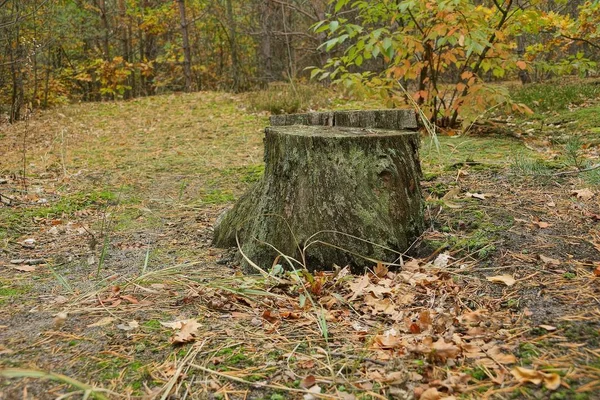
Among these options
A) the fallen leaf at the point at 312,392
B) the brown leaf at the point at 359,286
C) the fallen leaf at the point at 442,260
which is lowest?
the fallen leaf at the point at 312,392

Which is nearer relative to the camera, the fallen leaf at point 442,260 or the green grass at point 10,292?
the green grass at point 10,292

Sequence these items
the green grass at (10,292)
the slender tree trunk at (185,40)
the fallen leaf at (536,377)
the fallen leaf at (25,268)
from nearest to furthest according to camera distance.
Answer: the fallen leaf at (536,377), the green grass at (10,292), the fallen leaf at (25,268), the slender tree trunk at (185,40)

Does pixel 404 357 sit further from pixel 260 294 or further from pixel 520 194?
pixel 520 194

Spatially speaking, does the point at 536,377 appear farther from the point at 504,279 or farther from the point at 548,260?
the point at 548,260

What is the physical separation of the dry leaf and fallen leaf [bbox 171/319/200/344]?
4.08 ft

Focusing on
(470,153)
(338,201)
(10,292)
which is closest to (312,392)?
(338,201)

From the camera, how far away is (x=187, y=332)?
172 centimetres

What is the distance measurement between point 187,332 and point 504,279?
4.29ft

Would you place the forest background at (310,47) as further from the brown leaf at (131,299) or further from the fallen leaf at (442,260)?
the brown leaf at (131,299)

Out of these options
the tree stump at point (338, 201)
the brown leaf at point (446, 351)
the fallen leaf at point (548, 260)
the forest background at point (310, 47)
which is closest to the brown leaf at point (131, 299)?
the tree stump at point (338, 201)

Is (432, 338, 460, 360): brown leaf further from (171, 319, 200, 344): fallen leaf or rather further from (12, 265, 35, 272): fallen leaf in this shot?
(12, 265, 35, 272): fallen leaf

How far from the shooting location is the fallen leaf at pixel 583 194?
9.37 ft

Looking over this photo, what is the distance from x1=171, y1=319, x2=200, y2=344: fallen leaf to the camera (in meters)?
1.66

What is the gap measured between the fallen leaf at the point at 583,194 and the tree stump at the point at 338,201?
3.36ft
